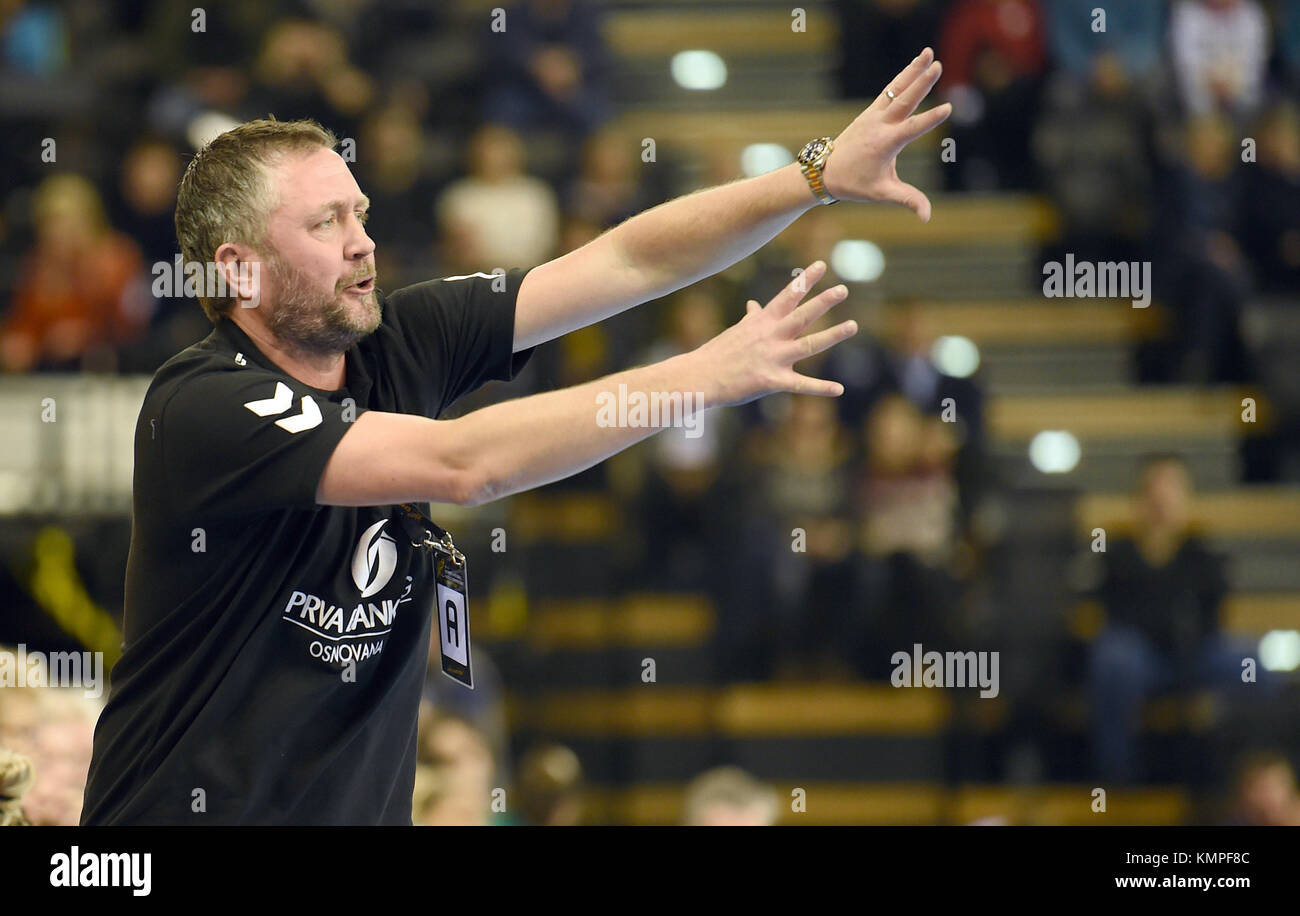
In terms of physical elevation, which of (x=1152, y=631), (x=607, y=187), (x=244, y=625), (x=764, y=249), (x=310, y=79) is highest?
(x=310, y=79)

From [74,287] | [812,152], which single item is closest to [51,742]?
[812,152]

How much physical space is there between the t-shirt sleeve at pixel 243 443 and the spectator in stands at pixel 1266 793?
4.84 m

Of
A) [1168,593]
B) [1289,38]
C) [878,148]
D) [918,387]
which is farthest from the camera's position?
[1289,38]

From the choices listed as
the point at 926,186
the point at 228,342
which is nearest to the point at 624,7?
the point at 926,186

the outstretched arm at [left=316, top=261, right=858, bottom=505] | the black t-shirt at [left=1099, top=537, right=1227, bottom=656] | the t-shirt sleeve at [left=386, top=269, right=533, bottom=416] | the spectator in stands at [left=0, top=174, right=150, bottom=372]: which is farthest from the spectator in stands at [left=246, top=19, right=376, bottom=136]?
the outstretched arm at [left=316, top=261, right=858, bottom=505]

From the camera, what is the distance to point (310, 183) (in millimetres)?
2992

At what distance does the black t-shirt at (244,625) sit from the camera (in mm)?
2764

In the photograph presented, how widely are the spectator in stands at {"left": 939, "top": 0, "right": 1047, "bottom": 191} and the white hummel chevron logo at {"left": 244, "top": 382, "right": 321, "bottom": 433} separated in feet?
22.4

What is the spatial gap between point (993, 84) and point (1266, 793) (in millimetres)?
4231

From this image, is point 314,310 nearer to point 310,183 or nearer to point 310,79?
point 310,183

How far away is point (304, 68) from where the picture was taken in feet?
27.4

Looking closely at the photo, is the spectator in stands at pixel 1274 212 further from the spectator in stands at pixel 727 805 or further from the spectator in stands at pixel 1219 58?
the spectator in stands at pixel 727 805

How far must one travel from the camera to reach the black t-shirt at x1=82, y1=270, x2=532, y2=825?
9.07 ft

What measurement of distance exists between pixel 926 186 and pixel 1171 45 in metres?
1.64
